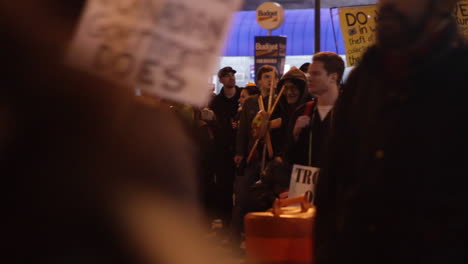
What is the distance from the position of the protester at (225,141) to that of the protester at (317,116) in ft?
16.5

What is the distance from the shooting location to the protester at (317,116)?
5.78 metres

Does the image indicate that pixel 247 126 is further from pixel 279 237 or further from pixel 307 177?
pixel 279 237

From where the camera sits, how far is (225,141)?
37.2 ft

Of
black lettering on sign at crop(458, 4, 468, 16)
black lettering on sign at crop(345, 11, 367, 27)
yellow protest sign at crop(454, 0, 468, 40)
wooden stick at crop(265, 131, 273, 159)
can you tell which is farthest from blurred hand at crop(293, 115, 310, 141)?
black lettering on sign at crop(458, 4, 468, 16)

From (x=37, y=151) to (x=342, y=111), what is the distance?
6.15ft

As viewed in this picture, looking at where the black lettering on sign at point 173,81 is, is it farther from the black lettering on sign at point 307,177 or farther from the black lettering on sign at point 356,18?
the black lettering on sign at point 356,18

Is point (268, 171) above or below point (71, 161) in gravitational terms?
below

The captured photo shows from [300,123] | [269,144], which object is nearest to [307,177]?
[300,123]

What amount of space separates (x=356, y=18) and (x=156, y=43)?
12249mm

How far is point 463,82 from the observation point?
2.69 metres

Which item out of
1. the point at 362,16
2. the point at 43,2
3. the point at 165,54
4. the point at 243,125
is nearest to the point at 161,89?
the point at 165,54

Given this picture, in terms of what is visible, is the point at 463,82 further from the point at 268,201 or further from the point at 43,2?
the point at 268,201

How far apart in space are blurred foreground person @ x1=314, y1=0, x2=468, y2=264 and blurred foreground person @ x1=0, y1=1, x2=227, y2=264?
142 centimetres

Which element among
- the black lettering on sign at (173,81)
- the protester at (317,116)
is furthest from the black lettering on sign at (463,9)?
the black lettering on sign at (173,81)
